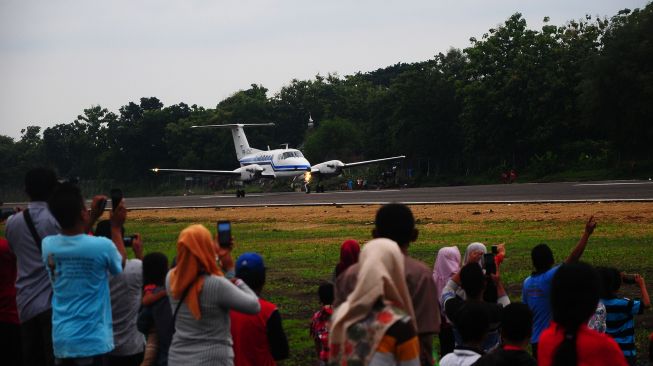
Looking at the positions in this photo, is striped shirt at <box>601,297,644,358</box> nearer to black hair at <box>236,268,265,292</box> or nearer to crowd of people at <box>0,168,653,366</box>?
crowd of people at <box>0,168,653,366</box>

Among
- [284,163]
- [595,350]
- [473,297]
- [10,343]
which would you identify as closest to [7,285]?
[10,343]

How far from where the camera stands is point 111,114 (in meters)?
121

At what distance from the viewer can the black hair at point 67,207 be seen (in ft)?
20.4

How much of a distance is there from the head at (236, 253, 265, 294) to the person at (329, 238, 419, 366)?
1990mm

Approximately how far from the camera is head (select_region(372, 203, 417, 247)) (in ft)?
17.1

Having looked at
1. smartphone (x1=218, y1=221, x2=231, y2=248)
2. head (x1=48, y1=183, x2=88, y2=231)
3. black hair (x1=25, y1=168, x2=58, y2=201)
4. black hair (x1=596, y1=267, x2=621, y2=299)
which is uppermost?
black hair (x1=25, y1=168, x2=58, y2=201)

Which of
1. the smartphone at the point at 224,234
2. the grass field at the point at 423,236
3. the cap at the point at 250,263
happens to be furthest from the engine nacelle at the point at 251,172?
the smartphone at the point at 224,234

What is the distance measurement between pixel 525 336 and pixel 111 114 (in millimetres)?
119891

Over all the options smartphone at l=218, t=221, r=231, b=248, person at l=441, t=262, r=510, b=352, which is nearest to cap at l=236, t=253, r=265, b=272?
smartphone at l=218, t=221, r=231, b=248

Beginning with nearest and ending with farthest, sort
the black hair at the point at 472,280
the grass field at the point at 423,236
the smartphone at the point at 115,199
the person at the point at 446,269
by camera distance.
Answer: the black hair at the point at 472,280, the smartphone at the point at 115,199, the person at the point at 446,269, the grass field at the point at 423,236

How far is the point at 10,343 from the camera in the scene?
25.4 feet

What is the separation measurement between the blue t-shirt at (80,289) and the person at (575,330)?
10.2 feet

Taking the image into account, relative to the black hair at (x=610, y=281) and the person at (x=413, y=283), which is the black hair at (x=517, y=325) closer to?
the person at (x=413, y=283)

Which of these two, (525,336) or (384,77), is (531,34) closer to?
(525,336)
